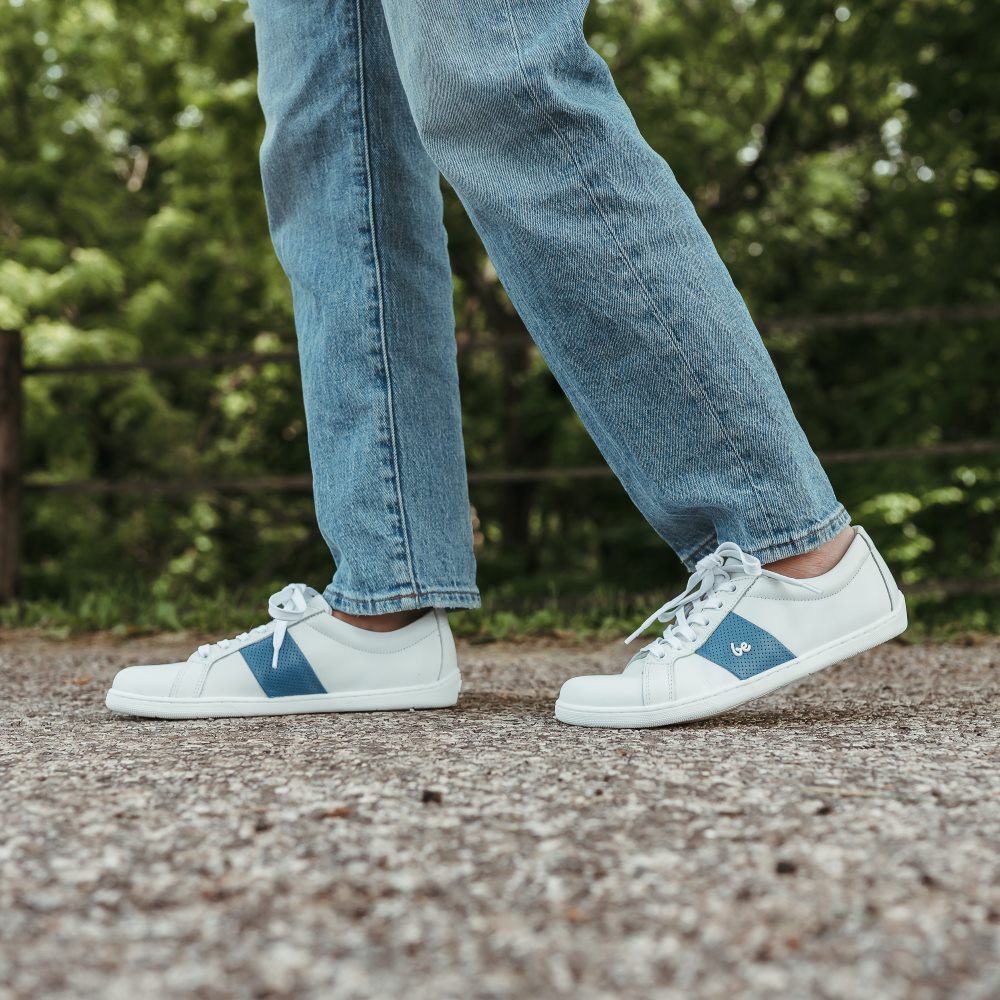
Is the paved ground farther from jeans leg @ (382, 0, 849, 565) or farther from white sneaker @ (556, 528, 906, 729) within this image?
jeans leg @ (382, 0, 849, 565)

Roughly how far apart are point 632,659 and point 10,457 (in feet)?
10.4

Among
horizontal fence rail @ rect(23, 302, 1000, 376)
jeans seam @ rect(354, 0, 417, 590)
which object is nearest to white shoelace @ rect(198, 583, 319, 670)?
jeans seam @ rect(354, 0, 417, 590)

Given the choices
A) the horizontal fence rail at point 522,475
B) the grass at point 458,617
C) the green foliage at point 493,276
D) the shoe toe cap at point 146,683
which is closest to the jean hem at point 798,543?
the shoe toe cap at point 146,683

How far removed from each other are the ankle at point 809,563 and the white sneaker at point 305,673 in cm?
47

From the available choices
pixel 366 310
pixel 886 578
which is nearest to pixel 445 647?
pixel 366 310

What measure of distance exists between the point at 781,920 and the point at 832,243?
8.03m

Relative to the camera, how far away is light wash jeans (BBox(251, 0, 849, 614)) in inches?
50.7

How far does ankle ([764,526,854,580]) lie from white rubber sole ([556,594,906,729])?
0.28 ft

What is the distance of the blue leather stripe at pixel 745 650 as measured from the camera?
4.34ft

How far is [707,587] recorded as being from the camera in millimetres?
1384

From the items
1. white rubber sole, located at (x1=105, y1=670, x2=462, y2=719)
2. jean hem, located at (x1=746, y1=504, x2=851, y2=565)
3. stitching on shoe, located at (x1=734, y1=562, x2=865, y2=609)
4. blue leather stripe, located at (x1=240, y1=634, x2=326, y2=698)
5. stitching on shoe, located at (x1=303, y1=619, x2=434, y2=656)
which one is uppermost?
jean hem, located at (x1=746, y1=504, x2=851, y2=565)

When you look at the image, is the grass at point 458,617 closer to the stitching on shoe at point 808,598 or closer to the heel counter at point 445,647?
the heel counter at point 445,647

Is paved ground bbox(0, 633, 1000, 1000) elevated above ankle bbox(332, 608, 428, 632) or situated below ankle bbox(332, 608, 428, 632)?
below

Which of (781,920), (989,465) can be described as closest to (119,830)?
(781,920)
